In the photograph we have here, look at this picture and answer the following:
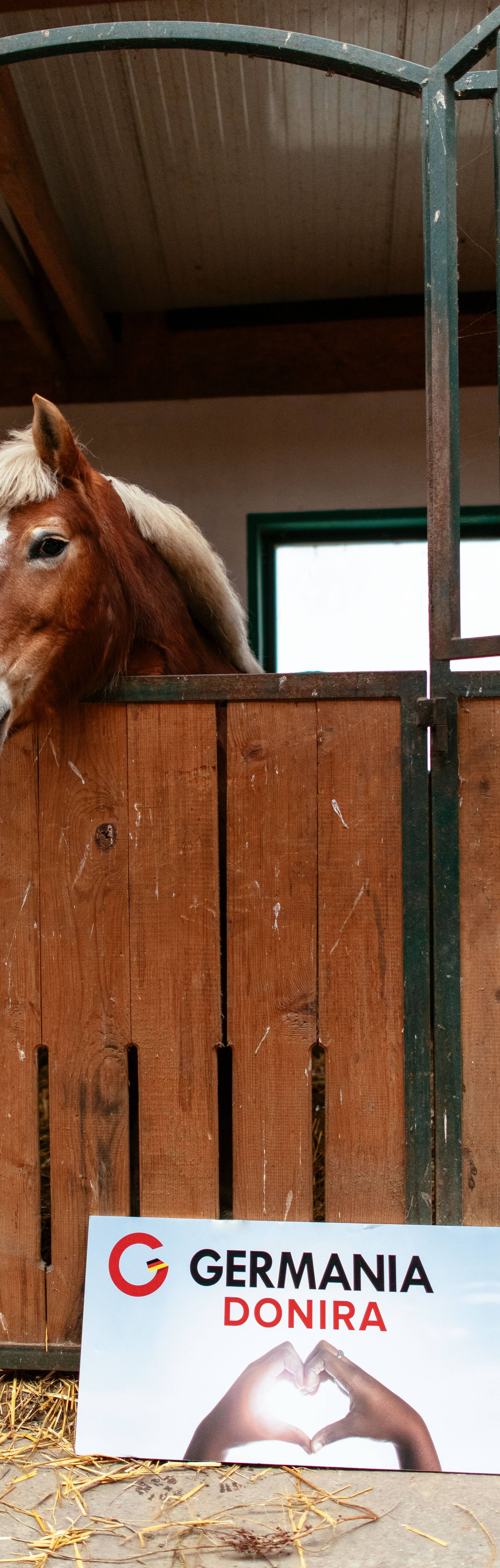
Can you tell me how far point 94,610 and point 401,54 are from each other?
2146 millimetres

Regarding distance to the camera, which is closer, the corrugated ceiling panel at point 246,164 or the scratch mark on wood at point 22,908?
the scratch mark on wood at point 22,908

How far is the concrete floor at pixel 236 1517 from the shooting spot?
1110mm

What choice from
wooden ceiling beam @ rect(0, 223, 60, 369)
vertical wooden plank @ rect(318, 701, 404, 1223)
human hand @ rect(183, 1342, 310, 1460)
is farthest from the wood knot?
wooden ceiling beam @ rect(0, 223, 60, 369)

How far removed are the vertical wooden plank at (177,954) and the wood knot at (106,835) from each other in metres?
0.03

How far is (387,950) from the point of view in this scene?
1.46 m

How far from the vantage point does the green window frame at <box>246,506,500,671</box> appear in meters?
3.46

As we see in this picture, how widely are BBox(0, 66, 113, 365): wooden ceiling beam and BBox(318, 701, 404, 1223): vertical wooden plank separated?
205 cm

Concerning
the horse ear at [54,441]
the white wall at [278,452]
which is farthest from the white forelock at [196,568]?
the white wall at [278,452]

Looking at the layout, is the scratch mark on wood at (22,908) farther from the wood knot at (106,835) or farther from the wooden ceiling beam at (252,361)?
the wooden ceiling beam at (252,361)

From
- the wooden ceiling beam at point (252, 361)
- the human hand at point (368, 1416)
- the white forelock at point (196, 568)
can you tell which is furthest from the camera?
the wooden ceiling beam at point (252, 361)

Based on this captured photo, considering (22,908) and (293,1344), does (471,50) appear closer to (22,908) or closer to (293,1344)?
(22,908)

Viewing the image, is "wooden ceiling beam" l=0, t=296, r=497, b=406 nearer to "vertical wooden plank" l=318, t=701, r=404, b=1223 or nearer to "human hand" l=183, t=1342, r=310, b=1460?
"vertical wooden plank" l=318, t=701, r=404, b=1223

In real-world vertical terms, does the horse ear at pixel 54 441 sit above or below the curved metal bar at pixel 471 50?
below

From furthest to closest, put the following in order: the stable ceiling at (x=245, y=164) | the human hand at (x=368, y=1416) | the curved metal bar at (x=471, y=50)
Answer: the stable ceiling at (x=245, y=164) < the curved metal bar at (x=471, y=50) < the human hand at (x=368, y=1416)
